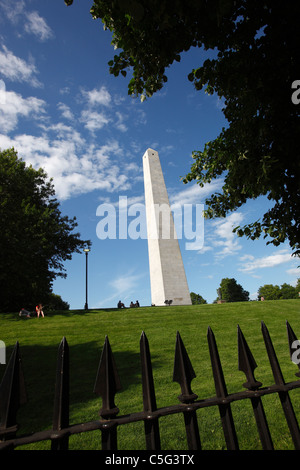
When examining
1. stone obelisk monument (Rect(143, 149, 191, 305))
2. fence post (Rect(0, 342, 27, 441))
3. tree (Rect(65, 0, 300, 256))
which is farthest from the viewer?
stone obelisk monument (Rect(143, 149, 191, 305))

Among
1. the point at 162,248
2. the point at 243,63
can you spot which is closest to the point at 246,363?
the point at 243,63

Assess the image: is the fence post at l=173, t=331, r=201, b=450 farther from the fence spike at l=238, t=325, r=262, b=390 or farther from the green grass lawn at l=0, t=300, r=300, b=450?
the green grass lawn at l=0, t=300, r=300, b=450

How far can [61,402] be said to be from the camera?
1267mm

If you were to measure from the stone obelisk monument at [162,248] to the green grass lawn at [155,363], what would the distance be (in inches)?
409

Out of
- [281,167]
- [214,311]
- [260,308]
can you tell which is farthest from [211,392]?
[260,308]

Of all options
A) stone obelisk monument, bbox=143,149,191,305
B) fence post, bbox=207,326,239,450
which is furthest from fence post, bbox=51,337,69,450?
stone obelisk monument, bbox=143,149,191,305

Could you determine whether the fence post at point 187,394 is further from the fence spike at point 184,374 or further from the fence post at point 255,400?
the fence post at point 255,400

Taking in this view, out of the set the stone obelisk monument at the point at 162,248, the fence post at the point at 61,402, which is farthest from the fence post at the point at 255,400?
the stone obelisk monument at the point at 162,248

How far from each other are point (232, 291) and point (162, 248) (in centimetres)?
4102

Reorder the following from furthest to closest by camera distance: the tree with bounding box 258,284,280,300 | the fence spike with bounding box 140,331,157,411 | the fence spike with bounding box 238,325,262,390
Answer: the tree with bounding box 258,284,280,300
the fence spike with bounding box 238,325,262,390
the fence spike with bounding box 140,331,157,411

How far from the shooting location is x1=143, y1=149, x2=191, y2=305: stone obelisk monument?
1062 inches

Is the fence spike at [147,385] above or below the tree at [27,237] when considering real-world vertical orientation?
below

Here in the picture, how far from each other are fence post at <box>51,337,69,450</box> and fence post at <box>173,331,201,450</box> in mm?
617

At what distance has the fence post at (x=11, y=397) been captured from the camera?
1157 millimetres
